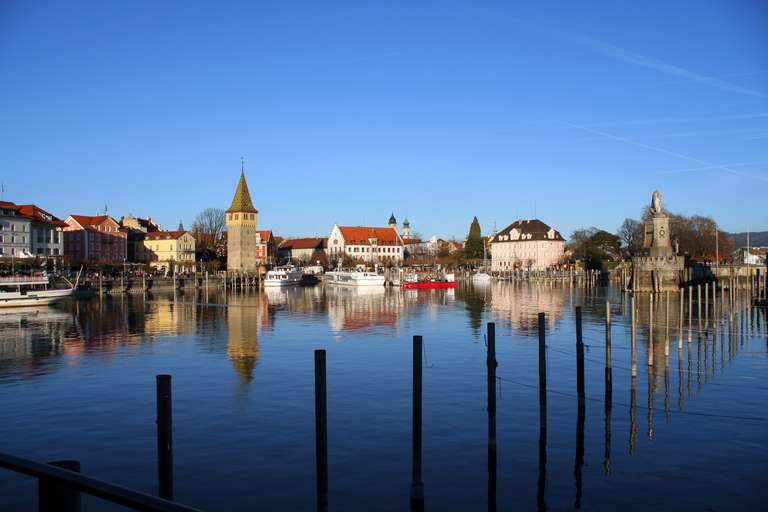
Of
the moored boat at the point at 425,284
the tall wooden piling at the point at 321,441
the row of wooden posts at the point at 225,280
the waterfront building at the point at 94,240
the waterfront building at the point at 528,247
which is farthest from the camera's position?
the waterfront building at the point at 528,247

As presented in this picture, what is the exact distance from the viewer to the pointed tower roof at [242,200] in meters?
133

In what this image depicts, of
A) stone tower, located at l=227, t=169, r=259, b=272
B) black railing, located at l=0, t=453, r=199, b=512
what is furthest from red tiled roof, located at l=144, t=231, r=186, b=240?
black railing, located at l=0, t=453, r=199, b=512

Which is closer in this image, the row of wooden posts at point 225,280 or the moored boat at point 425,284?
the moored boat at point 425,284

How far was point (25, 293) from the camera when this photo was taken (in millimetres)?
69812

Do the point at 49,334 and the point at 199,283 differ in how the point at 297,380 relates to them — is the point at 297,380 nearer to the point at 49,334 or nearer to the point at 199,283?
the point at 49,334

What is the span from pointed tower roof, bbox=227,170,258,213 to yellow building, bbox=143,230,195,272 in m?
15.5

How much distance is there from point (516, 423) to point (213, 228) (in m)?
147

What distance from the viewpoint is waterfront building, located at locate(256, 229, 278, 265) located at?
178 metres

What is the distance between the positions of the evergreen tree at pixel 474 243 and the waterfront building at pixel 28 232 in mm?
99231

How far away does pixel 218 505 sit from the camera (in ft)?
42.6

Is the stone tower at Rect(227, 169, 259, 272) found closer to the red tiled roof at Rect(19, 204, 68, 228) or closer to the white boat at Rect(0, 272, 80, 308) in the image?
the red tiled roof at Rect(19, 204, 68, 228)

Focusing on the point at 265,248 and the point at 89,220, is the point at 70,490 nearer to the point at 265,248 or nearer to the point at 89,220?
the point at 89,220

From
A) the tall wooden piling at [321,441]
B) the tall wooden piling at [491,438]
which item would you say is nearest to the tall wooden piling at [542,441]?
the tall wooden piling at [491,438]

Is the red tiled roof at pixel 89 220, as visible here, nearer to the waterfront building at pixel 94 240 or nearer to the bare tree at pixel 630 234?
Result: the waterfront building at pixel 94 240
